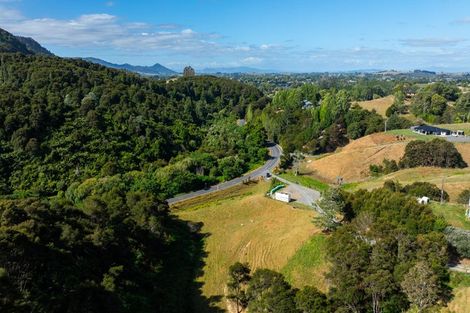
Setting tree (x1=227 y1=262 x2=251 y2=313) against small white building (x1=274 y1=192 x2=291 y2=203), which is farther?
small white building (x1=274 y1=192 x2=291 y2=203)

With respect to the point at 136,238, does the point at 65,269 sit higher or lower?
higher

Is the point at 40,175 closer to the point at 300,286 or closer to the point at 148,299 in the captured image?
the point at 148,299

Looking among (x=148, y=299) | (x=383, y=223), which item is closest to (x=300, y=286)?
(x=383, y=223)

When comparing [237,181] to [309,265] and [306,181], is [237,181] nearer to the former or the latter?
[306,181]

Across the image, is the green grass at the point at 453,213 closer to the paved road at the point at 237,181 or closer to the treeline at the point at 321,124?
the paved road at the point at 237,181

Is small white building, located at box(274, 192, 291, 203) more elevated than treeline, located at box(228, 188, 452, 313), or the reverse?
treeline, located at box(228, 188, 452, 313)

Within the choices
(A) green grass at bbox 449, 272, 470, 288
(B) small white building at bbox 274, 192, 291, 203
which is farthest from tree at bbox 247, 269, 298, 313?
(B) small white building at bbox 274, 192, 291, 203

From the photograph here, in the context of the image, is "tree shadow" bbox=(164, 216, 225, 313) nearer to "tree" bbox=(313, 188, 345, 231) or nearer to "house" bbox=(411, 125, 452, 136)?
"tree" bbox=(313, 188, 345, 231)

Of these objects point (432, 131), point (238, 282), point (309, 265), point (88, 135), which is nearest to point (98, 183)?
point (88, 135)
